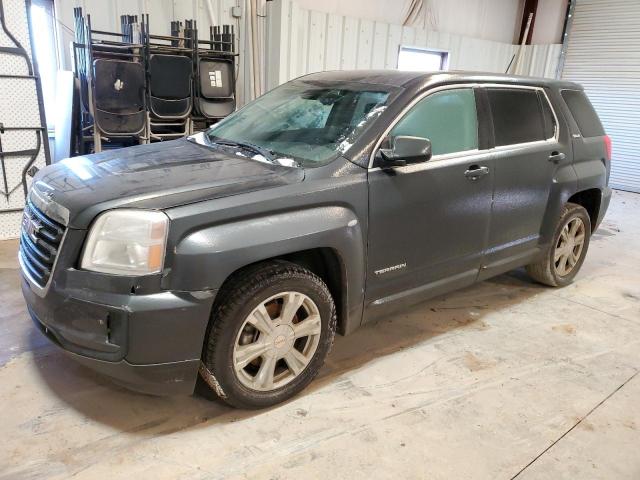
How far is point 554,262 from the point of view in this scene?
3971 millimetres

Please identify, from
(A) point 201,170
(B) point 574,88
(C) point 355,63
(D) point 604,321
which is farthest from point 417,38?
(A) point 201,170

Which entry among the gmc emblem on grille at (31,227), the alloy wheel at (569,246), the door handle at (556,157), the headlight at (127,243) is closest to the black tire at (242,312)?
the headlight at (127,243)

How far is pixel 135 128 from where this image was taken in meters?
5.14

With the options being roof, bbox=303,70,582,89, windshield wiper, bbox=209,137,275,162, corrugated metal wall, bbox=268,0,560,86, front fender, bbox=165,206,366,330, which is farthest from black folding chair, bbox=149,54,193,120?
front fender, bbox=165,206,366,330

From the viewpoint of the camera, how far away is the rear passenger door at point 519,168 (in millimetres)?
3188

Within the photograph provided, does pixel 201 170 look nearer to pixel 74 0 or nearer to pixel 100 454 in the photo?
pixel 100 454

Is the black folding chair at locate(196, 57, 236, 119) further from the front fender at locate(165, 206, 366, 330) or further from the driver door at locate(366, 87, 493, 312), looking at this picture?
the front fender at locate(165, 206, 366, 330)

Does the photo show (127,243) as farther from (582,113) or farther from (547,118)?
(582,113)

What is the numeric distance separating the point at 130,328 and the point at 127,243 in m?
0.32

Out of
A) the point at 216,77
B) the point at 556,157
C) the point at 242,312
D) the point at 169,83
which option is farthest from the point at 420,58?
the point at 242,312

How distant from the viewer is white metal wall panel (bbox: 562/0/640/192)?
8.69 meters

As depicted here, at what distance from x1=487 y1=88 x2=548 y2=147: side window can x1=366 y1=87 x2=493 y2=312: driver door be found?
20cm

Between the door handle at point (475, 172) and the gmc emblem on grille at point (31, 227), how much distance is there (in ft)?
7.27

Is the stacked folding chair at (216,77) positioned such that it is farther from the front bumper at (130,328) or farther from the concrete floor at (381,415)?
the front bumper at (130,328)
